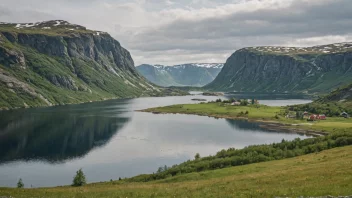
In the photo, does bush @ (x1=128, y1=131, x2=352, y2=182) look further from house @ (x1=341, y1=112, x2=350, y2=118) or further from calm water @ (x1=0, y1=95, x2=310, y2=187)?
house @ (x1=341, y1=112, x2=350, y2=118)

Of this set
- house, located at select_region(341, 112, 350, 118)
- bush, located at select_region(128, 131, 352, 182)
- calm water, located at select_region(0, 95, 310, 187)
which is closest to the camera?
bush, located at select_region(128, 131, 352, 182)

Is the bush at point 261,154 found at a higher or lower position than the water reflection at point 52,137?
higher

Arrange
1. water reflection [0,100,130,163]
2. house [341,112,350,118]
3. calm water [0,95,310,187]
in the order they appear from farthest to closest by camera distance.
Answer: house [341,112,350,118]
water reflection [0,100,130,163]
calm water [0,95,310,187]

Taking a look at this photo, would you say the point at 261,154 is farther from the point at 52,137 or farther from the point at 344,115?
the point at 344,115

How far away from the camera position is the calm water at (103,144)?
297 feet

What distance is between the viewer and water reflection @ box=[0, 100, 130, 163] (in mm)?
112275

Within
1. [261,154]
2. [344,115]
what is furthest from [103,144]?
[344,115]

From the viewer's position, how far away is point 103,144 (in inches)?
5148

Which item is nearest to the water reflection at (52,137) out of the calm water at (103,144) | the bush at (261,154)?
the calm water at (103,144)

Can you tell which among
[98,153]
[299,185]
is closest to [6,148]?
[98,153]

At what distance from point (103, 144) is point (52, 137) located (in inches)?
1076

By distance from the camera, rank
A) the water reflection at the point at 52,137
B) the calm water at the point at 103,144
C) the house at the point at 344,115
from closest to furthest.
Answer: the calm water at the point at 103,144 → the water reflection at the point at 52,137 → the house at the point at 344,115

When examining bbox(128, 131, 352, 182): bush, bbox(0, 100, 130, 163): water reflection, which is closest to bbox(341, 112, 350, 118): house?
bbox(0, 100, 130, 163): water reflection

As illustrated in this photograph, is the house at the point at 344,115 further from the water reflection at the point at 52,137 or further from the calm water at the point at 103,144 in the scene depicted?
the water reflection at the point at 52,137
